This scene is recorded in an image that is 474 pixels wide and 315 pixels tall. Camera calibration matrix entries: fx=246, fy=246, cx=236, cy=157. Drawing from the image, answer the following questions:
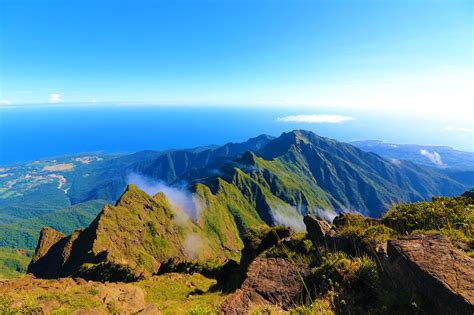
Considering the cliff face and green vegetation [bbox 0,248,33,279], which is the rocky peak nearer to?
the cliff face

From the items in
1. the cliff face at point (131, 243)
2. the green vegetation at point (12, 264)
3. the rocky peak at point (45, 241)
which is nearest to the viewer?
the cliff face at point (131, 243)

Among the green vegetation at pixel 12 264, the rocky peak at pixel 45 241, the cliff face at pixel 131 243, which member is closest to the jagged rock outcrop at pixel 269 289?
the cliff face at pixel 131 243

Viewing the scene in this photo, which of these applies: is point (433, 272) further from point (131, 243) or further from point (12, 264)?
point (12, 264)

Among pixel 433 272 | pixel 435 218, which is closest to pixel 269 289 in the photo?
pixel 433 272

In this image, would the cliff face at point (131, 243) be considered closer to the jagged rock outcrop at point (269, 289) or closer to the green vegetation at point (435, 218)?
the jagged rock outcrop at point (269, 289)

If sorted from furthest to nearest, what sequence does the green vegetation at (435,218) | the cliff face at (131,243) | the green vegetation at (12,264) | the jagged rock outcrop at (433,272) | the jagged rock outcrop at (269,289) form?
the green vegetation at (12,264), the cliff face at (131,243), the green vegetation at (435,218), the jagged rock outcrop at (269,289), the jagged rock outcrop at (433,272)

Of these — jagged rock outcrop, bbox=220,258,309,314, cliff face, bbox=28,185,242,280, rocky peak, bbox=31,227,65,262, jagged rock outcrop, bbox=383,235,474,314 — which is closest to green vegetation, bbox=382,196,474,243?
jagged rock outcrop, bbox=383,235,474,314

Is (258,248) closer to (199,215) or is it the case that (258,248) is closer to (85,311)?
(85,311)
